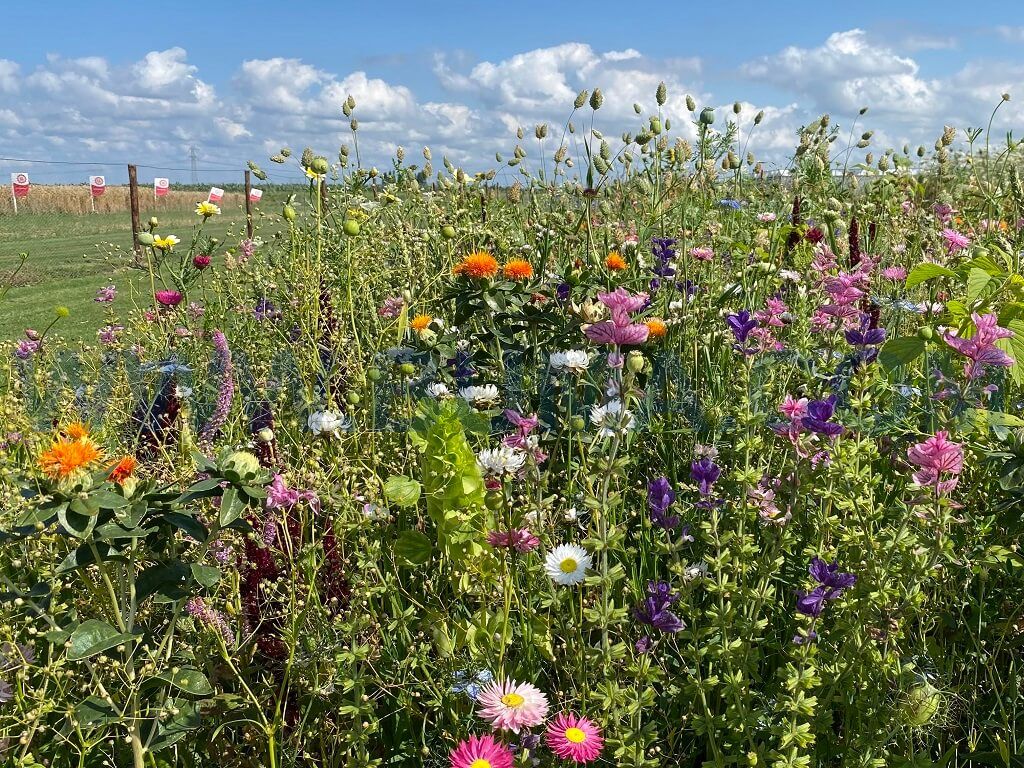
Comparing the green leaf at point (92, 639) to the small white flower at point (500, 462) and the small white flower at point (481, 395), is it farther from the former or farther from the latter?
the small white flower at point (481, 395)

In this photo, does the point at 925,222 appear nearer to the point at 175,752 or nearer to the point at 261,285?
Answer: the point at 261,285

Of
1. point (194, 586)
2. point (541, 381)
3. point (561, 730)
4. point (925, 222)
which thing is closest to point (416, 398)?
point (541, 381)

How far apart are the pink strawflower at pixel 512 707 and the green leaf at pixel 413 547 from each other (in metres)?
0.43

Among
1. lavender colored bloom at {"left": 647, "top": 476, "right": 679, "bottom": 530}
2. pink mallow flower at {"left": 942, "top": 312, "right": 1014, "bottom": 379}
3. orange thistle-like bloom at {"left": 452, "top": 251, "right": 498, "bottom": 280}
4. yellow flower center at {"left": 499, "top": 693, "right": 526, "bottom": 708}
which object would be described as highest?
orange thistle-like bloom at {"left": 452, "top": 251, "right": 498, "bottom": 280}

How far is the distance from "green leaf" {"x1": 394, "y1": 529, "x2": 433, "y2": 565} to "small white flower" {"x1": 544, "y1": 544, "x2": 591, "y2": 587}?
32 centimetres

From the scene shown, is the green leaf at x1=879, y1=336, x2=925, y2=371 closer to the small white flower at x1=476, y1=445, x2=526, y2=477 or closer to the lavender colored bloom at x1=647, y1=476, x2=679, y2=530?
the lavender colored bloom at x1=647, y1=476, x2=679, y2=530

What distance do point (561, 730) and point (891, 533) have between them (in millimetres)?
661

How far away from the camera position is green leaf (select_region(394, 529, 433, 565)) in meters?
1.67

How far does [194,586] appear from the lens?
1529mm

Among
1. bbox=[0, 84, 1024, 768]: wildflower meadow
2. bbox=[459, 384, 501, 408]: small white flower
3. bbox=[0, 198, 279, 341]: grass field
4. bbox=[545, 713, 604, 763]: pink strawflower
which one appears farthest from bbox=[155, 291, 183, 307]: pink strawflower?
bbox=[545, 713, 604, 763]: pink strawflower

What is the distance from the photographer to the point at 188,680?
1.39 meters

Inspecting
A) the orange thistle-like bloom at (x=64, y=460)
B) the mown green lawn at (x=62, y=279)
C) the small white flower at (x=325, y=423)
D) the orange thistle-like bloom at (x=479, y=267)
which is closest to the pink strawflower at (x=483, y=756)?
the orange thistle-like bloom at (x=64, y=460)

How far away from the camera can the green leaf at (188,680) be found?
1.36 meters

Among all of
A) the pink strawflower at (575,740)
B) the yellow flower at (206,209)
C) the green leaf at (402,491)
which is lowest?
the pink strawflower at (575,740)
